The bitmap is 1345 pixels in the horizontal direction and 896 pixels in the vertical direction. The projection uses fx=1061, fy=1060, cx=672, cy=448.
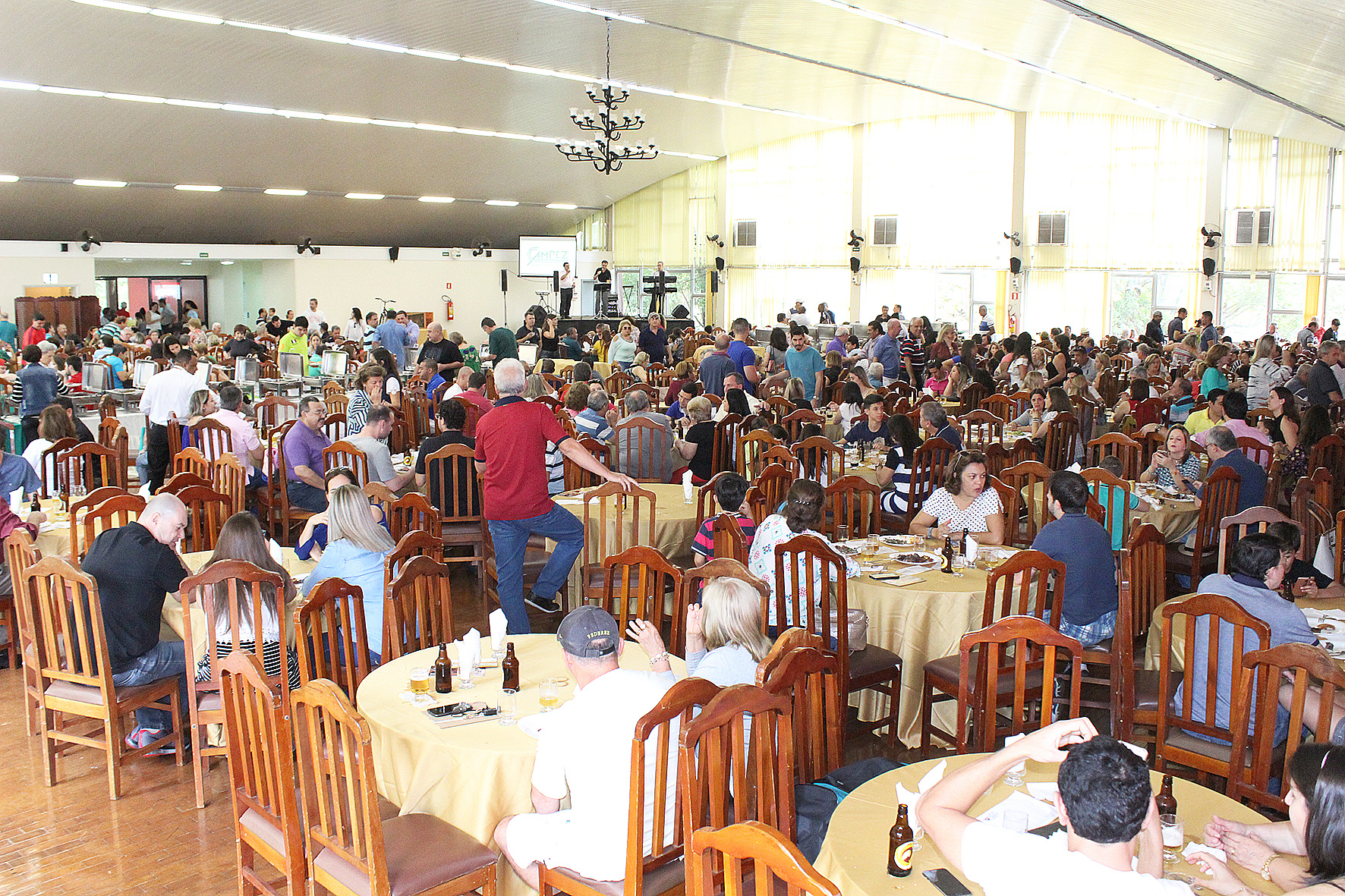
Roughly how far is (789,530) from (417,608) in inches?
62.9

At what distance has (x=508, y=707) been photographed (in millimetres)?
3311

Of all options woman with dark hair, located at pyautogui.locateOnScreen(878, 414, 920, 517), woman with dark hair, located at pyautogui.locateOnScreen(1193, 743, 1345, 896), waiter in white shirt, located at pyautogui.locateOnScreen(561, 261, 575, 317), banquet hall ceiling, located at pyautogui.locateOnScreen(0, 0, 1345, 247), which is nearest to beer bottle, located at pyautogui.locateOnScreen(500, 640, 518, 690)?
woman with dark hair, located at pyautogui.locateOnScreen(1193, 743, 1345, 896)

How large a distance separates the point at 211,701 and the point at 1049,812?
3.06 m

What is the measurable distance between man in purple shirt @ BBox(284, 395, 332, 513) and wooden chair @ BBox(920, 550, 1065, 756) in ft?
14.2

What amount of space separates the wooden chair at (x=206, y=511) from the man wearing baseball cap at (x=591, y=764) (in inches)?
129

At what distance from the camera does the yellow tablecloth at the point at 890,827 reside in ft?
7.65

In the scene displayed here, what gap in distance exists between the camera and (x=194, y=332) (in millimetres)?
15164

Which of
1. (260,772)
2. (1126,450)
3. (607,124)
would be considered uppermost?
(607,124)

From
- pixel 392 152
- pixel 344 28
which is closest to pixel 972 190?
pixel 392 152

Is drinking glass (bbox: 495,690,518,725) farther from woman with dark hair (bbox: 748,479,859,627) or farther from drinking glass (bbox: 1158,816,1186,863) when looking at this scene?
drinking glass (bbox: 1158,816,1186,863)

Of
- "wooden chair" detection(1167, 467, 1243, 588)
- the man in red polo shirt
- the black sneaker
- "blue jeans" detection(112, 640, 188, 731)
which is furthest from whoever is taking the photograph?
the black sneaker

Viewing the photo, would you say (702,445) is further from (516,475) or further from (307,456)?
(307,456)

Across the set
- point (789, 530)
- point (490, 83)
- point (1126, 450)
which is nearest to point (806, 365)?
point (1126, 450)

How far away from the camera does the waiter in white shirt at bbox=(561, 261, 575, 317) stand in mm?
23078
